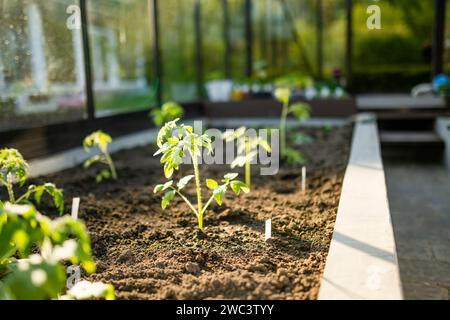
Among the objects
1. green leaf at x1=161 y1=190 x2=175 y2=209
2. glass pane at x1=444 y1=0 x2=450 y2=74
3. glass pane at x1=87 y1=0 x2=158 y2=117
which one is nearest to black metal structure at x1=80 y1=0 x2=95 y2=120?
glass pane at x1=87 y1=0 x2=158 y2=117

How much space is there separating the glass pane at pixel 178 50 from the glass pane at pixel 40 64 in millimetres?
1937

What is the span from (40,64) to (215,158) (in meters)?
1.68

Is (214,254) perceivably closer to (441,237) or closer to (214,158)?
(441,237)

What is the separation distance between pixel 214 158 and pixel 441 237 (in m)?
2.05

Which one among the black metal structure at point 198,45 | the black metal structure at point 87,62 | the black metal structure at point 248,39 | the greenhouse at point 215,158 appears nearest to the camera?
the greenhouse at point 215,158

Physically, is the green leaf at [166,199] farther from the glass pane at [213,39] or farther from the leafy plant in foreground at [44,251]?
the glass pane at [213,39]

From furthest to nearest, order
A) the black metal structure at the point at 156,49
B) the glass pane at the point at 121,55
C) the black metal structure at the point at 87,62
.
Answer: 1. the black metal structure at the point at 156,49
2. the glass pane at the point at 121,55
3. the black metal structure at the point at 87,62

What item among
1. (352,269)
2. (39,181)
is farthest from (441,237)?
(39,181)

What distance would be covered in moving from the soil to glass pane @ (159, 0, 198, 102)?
2960 mm

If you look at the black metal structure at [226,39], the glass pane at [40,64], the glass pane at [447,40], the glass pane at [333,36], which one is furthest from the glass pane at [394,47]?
the glass pane at [40,64]

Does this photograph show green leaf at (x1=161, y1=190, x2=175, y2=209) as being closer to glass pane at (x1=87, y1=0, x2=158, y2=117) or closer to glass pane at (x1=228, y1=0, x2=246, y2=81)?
glass pane at (x1=87, y1=0, x2=158, y2=117)

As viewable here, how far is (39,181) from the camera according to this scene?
3.38 metres

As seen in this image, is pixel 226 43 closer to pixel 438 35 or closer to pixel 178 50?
pixel 178 50

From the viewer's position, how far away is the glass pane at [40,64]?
11.7 ft
